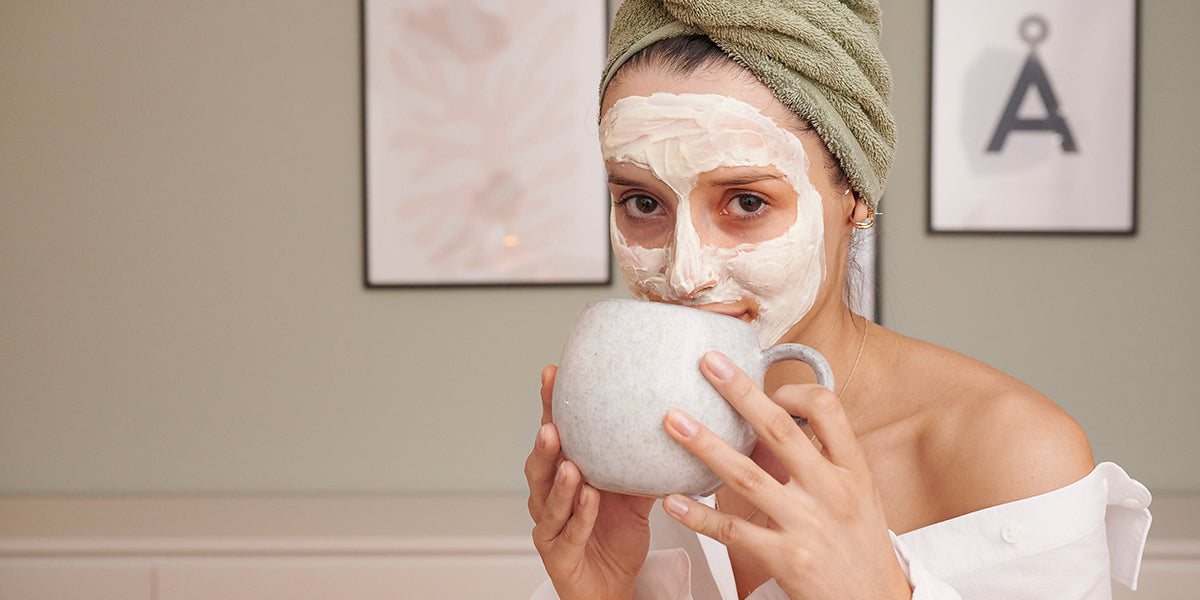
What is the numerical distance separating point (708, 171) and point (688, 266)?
0.08m

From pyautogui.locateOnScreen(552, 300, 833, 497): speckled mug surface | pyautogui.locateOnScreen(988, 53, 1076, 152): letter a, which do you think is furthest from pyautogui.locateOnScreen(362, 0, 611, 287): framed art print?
pyautogui.locateOnScreen(552, 300, 833, 497): speckled mug surface

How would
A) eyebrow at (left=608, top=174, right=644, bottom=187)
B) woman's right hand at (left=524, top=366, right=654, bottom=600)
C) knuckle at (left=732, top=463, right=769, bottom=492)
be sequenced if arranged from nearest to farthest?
knuckle at (left=732, top=463, right=769, bottom=492) < woman's right hand at (left=524, top=366, right=654, bottom=600) < eyebrow at (left=608, top=174, right=644, bottom=187)

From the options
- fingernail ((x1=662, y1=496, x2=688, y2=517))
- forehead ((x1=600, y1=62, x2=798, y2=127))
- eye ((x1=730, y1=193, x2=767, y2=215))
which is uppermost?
forehead ((x1=600, y1=62, x2=798, y2=127))

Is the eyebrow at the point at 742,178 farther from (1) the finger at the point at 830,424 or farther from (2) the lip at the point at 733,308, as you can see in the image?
(1) the finger at the point at 830,424

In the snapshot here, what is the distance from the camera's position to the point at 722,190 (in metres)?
0.75

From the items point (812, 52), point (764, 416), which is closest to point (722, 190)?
point (812, 52)

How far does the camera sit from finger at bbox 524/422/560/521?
0.65 meters

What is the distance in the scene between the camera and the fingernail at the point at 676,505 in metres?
0.59

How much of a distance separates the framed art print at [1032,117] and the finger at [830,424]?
1604 millimetres

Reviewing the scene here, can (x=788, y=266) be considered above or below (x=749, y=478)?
above

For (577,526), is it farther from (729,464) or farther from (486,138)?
(486,138)

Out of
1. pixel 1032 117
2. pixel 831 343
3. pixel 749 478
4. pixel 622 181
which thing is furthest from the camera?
pixel 1032 117

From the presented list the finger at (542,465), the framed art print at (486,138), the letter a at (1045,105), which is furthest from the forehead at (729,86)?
the letter a at (1045,105)

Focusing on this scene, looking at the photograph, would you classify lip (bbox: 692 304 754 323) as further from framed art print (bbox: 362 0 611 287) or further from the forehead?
framed art print (bbox: 362 0 611 287)
